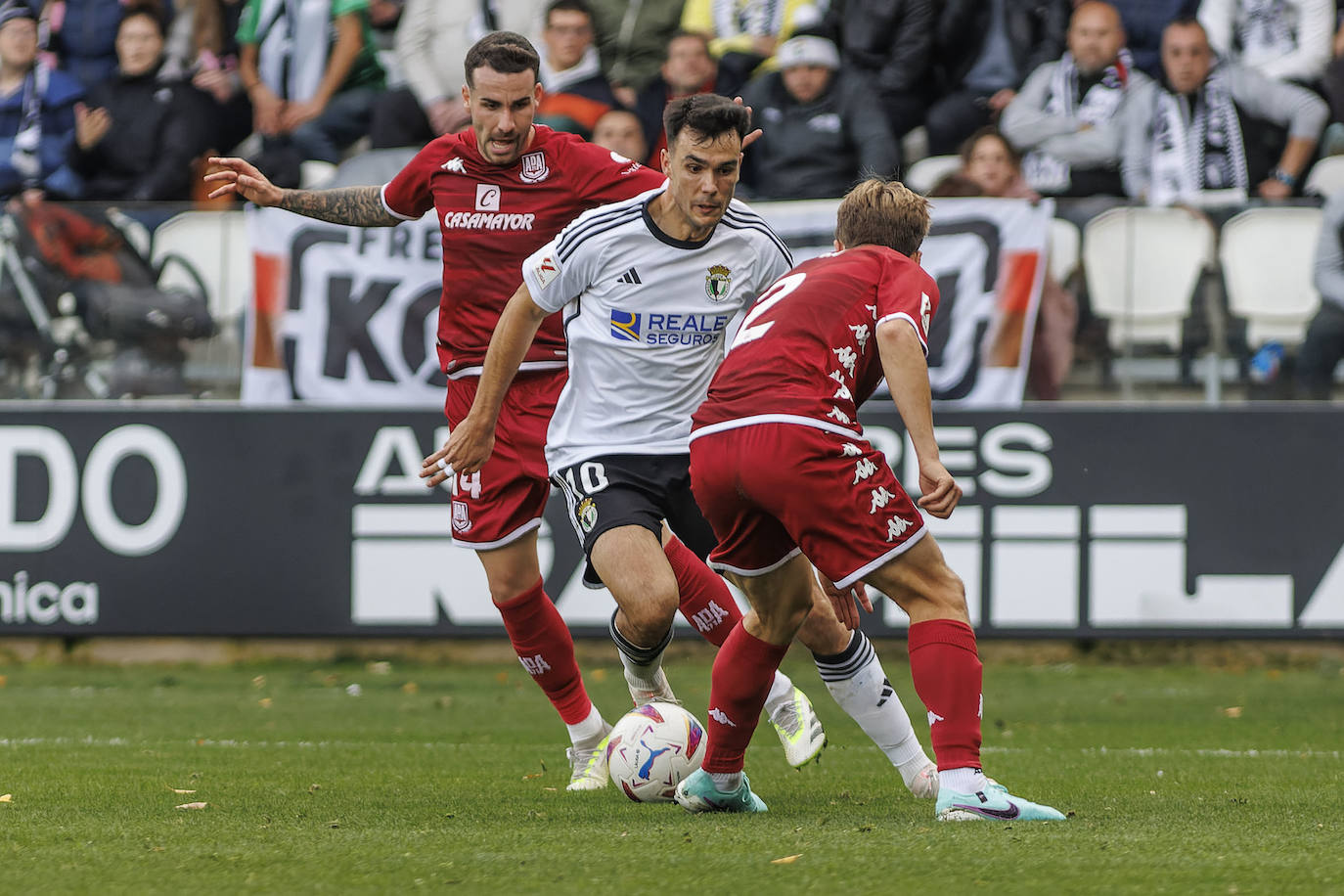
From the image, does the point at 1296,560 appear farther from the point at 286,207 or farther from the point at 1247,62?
the point at 286,207

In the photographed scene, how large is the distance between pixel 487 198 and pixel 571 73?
599cm

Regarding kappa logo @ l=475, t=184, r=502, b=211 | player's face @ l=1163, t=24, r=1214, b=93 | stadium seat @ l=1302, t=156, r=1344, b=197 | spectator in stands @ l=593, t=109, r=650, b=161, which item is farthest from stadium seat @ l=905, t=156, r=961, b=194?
kappa logo @ l=475, t=184, r=502, b=211

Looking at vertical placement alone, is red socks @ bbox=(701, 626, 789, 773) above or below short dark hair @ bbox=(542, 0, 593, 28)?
below

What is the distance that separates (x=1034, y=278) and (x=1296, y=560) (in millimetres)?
2333

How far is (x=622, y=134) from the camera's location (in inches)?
459

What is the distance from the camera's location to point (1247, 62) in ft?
37.8

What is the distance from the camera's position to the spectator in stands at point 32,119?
12.4 meters

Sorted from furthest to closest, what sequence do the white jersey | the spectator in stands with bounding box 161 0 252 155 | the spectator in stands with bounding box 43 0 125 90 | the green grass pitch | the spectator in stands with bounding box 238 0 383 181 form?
1. the spectator in stands with bounding box 43 0 125 90
2. the spectator in stands with bounding box 161 0 252 155
3. the spectator in stands with bounding box 238 0 383 181
4. the white jersey
5. the green grass pitch

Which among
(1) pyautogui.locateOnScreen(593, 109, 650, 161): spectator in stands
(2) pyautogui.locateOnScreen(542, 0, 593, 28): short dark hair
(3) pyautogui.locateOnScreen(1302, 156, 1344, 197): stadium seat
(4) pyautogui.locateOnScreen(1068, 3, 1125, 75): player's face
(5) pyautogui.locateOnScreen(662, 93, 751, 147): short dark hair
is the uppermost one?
(2) pyautogui.locateOnScreen(542, 0, 593, 28): short dark hair

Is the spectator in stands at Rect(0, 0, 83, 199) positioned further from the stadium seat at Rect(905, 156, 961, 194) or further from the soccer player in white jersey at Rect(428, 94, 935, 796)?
the soccer player in white jersey at Rect(428, 94, 935, 796)

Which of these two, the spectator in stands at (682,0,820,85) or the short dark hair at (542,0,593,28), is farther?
the short dark hair at (542,0,593,28)

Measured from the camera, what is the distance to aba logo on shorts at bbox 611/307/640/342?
5594 mm

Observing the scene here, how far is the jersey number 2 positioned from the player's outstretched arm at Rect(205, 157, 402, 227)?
71.8 inches

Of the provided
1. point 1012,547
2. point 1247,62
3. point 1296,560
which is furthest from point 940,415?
point 1247,62
